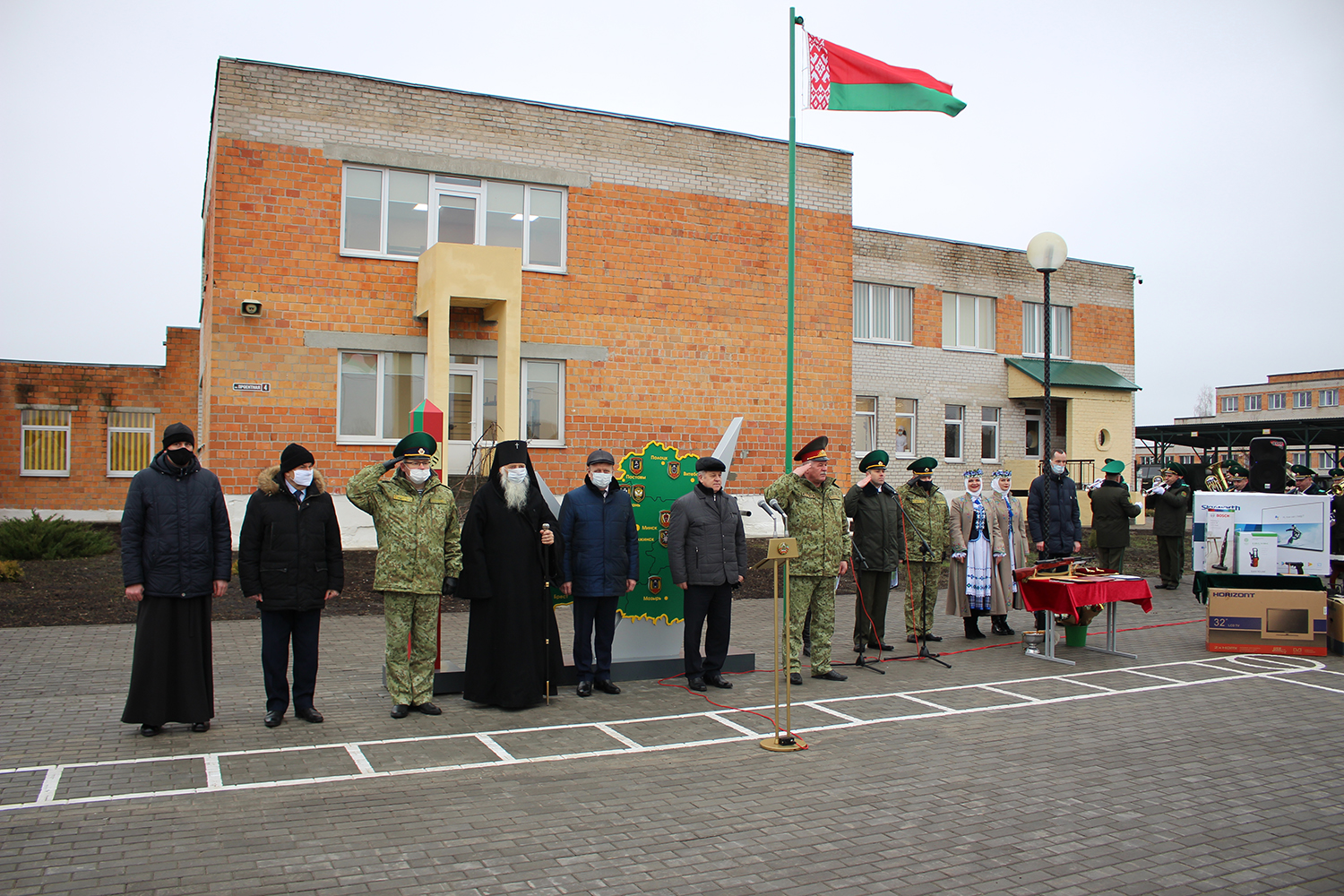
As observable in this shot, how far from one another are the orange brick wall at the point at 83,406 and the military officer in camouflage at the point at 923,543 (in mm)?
25886

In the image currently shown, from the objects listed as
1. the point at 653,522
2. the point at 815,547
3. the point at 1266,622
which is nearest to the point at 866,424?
the point at 1266,622

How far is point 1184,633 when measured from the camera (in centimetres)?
1245

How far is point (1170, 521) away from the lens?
1630 cm

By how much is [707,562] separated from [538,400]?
436 inches

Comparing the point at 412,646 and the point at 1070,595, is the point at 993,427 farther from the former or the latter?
the point at 412,646

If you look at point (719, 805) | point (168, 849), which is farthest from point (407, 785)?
point (719, 805)

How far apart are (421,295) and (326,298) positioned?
5.55 ft

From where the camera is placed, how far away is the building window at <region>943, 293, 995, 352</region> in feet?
101

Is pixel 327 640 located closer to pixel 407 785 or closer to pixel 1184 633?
pixel 407 785

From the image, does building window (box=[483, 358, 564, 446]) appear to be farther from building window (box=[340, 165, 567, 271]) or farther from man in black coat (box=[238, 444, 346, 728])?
man in black coat (box=[238, 444, 346, 728])

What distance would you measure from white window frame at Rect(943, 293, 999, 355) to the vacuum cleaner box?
20.1 meters

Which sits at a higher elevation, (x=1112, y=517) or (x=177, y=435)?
(x=177, y=435)

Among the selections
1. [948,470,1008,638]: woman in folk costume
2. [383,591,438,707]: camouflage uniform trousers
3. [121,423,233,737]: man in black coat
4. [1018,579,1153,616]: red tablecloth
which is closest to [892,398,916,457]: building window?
[948,470,1008,638]: woman in folk costume

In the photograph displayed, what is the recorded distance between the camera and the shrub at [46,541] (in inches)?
681
